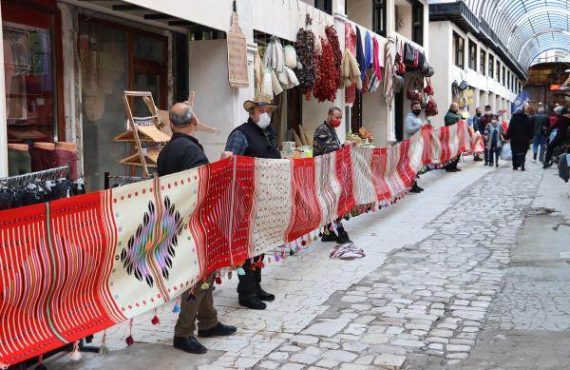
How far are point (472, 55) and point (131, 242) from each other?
107 ft

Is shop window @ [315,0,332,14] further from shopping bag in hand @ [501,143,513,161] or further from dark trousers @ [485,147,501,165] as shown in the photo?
shopping bag in hand @ [501,143,513,161]

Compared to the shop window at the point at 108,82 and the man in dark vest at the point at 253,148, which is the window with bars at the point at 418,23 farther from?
the man in dark vest at the point at 253,148

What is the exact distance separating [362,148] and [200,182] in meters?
5.71

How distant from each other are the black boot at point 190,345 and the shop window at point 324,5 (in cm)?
1136

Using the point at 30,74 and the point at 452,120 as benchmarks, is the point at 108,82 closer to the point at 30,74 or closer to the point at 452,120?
the point at 30,74

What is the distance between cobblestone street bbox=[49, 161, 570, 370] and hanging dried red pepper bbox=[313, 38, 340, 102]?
4.22m

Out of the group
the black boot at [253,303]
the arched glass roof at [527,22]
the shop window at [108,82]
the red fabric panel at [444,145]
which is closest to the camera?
the black boot at [253,303]

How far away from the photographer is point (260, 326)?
18.9 ft

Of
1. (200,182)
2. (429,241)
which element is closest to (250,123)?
(200,182)

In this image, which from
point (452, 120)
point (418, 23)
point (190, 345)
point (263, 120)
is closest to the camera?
point (190, 345)

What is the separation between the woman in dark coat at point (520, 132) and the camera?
18547 mm

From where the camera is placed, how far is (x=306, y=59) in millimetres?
12992

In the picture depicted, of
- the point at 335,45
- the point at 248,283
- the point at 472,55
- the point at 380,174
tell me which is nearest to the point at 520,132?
the point at 335,45

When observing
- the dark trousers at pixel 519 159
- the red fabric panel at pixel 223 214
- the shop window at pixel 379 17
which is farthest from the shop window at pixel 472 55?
the red fabric panel at pixel 223 214
